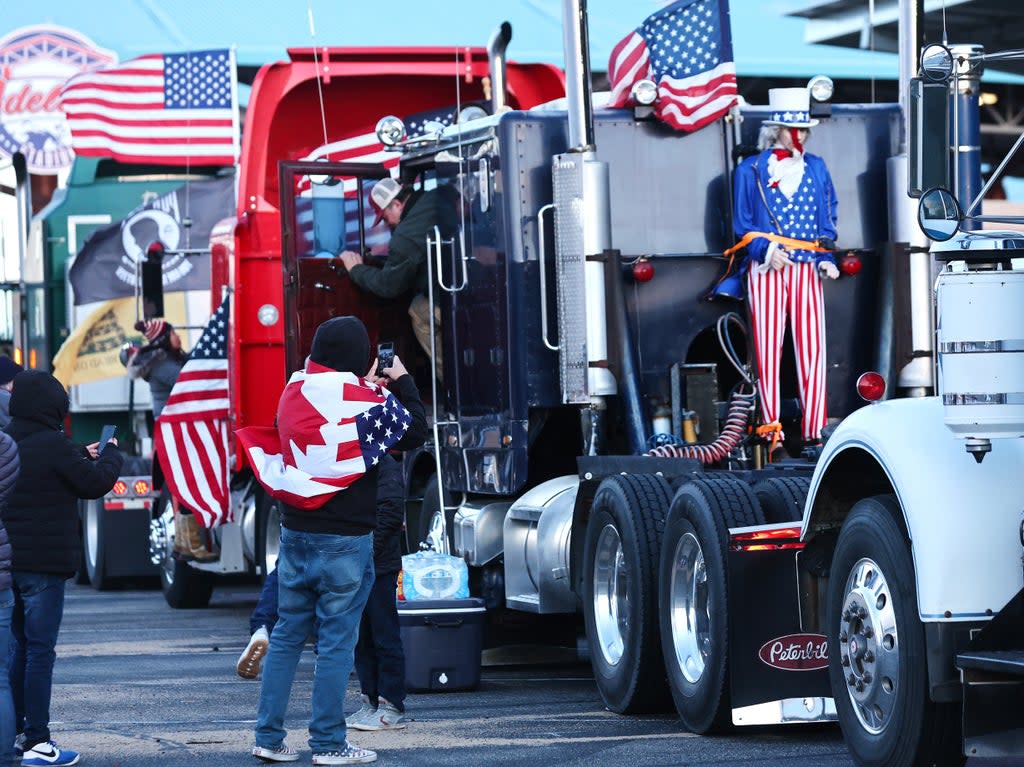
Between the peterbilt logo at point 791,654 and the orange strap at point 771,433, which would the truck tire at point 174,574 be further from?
the peterbilt logo at point 791,654

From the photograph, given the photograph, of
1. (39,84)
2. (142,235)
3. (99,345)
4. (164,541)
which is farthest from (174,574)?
(39,84)

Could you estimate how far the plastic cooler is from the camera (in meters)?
10.5

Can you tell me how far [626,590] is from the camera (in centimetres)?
956

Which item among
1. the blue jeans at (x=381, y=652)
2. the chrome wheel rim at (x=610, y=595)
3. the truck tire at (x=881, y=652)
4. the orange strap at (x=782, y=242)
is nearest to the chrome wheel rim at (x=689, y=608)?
the chrome wheel rim at (x=610, y=595)

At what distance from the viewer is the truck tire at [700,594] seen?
855cm

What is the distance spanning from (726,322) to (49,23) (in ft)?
91.6

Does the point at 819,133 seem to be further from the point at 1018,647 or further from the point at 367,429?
the point at 1018,647

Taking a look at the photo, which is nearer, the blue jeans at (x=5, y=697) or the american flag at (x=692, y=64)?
the blue jeans at (x=5, y=697)

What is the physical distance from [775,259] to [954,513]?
4.19 metres

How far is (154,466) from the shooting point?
17.4 meters

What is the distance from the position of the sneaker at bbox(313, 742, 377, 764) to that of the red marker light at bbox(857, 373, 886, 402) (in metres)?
2.61

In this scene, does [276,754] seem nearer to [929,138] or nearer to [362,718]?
[362,718]

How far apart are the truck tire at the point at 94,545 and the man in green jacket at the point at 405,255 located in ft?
24.1

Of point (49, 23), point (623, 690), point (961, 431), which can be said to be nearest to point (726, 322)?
point (623, 690)
